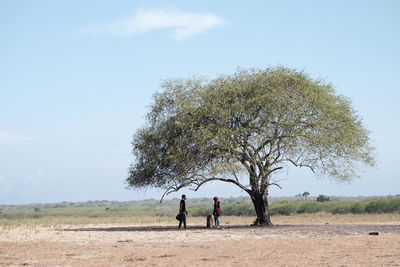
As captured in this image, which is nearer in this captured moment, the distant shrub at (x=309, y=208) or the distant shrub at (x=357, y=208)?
the distant shrub at (x=357, y=208)

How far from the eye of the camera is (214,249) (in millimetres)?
24219

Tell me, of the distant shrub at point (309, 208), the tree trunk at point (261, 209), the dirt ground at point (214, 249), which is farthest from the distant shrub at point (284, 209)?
the dirt ground at point (214, 249)

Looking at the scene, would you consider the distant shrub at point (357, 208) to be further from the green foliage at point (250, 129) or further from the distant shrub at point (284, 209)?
the green foliage at point (250, 129)

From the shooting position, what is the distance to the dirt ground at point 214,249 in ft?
66.4

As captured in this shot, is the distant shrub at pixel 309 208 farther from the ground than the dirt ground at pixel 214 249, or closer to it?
farther from the ground

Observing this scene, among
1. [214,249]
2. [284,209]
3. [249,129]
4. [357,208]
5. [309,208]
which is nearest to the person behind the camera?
[214,249]

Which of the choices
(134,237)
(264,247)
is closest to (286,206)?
(134,237)

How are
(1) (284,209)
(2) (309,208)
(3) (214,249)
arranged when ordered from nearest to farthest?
(3) (214,249) < (2) (309,208) < (1) (284,209)

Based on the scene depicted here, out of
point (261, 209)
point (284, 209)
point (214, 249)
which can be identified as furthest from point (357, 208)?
point (214, 249)

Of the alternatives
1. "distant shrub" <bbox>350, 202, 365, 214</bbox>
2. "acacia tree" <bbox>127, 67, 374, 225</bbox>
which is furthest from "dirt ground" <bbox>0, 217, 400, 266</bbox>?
"distant shrub" <bbox>350, 202, 365, 214</bbox>

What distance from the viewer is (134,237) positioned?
3162cm

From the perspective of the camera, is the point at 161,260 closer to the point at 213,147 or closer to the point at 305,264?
the point at 305,264

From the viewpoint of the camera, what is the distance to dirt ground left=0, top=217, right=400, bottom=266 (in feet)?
66.4

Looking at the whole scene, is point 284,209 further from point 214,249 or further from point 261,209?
point 214,249
